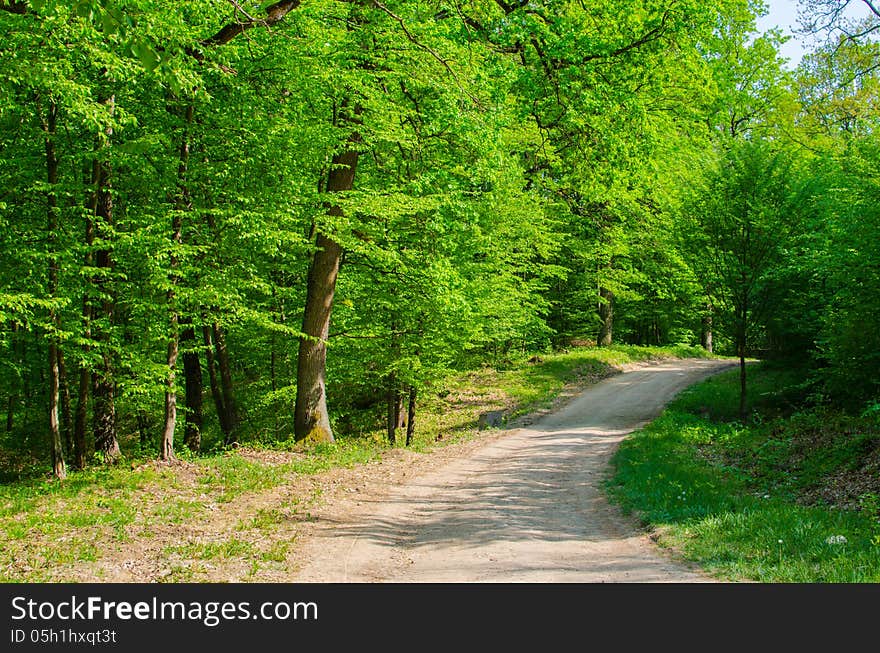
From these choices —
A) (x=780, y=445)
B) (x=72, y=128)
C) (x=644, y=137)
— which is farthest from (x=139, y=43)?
(x=780, y=445)

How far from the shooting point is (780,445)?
41.7ft

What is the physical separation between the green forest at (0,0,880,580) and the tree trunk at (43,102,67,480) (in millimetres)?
68

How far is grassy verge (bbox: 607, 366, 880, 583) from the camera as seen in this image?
6055 mm

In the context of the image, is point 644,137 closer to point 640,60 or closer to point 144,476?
point 640,60

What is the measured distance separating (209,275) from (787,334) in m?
17.3

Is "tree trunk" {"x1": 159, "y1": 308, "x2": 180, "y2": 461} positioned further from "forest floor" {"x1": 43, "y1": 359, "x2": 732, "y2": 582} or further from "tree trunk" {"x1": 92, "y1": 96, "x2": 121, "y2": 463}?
"tree trunk" {"x1": 92, "y1": 96, "x2": 121, "y2": 463}

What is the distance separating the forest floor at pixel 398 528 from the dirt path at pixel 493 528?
0.07ft

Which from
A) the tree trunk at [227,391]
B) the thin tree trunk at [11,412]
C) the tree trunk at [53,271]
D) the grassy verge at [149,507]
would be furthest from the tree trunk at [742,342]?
the thin tree trunk at [11,412]

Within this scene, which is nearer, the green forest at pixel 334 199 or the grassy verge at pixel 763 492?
the grassy verge at pixel 763 492

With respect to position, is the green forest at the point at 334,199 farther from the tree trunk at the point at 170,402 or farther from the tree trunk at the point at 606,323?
the tree trunk at the point at 606,323

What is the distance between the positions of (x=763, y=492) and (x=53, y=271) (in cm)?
1158

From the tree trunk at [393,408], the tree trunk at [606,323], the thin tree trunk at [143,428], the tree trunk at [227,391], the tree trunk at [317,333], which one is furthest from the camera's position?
the tree trunk at [606,323]

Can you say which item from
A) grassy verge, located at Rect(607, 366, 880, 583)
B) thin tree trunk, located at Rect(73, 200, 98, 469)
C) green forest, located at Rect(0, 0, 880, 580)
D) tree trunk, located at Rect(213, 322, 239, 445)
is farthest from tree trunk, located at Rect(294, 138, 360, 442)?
grassy verge, located at Rect(607, 366, 880, 583)

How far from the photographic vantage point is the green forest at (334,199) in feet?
33.4
